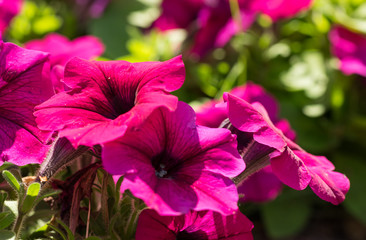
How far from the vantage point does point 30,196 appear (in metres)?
0.76

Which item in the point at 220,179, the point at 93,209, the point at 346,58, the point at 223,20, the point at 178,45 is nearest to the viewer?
the point at 220,179

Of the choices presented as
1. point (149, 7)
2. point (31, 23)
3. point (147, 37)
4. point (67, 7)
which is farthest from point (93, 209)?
point (67, 7)

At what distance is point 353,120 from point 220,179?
1421 millimetres

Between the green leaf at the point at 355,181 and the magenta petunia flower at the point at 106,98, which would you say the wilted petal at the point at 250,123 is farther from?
the green leaf at the point at 355,181

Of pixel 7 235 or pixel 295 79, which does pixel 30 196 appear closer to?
pixel 7 235

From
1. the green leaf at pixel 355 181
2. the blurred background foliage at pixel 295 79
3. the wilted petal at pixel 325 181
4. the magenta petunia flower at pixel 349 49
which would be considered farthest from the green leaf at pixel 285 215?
the wilted petal at pixel 325 181

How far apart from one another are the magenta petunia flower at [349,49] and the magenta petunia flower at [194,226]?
1274 mm

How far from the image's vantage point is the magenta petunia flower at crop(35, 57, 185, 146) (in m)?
0.69

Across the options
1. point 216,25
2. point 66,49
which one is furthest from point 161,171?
point 216,25

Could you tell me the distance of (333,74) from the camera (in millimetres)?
2143

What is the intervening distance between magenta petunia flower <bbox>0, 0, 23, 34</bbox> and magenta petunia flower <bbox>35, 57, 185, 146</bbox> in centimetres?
118

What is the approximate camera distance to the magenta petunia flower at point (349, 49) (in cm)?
191

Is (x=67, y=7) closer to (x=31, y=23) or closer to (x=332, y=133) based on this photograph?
(x=31, y=23)

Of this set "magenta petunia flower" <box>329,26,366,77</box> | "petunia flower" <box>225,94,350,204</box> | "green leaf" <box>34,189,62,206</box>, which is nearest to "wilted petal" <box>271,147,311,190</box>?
"petunia flower" <box>225,94,350,204</box>
